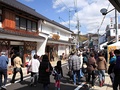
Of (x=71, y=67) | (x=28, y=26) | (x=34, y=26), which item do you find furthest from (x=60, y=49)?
(x=71, y=67)

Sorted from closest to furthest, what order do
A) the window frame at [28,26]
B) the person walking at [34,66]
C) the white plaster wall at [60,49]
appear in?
1. the person walking at [34,66]
2. the window frame at [28,26]
3. the white plaster wall at [60,49]

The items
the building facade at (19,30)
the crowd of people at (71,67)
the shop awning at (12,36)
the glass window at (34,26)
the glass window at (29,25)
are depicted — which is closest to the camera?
the crowd of people at (71,67)

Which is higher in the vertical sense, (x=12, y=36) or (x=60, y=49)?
(x=12, y=36)

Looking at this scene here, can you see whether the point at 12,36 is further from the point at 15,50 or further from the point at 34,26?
the point at 34,26

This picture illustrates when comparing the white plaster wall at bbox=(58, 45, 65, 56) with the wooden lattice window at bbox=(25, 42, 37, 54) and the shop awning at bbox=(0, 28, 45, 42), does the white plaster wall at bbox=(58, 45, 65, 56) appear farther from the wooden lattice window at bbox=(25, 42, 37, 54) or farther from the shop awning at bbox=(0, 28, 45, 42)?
the shop awning at bbox=(0, 28, 45, 42)

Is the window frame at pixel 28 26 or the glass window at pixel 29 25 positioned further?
the glass window at pixel 29 25

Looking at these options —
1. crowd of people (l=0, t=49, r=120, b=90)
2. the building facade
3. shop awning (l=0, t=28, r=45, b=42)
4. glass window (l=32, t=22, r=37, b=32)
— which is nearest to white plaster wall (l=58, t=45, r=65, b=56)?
the building facade

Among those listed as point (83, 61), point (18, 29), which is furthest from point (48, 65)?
point (18, 29)

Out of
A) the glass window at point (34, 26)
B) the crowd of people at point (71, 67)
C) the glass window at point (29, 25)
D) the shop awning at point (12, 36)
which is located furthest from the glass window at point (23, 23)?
the crowd of people at point (71, 67)

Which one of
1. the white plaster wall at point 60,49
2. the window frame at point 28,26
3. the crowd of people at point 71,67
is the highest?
the window frame at point 28,26

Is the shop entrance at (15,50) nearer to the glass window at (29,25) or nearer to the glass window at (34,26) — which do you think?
the glass window at (29,25)

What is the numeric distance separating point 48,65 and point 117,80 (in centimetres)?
253

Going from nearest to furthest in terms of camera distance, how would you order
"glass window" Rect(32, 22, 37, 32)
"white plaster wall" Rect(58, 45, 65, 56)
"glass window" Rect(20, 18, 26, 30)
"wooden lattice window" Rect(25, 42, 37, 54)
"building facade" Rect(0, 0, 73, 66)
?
"building facade" Rect(0, 0, 73, 66) → "glass window" Rect(20, 18, 26, 30) → "wooden lattice window" Rect(25, 42, 37, 54) → "glass window" Rect(32, 22, 37, 32) → "white plaster wall" Rect(58, 45, 65, 56)

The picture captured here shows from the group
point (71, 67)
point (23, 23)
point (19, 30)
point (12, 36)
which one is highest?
point (23, 23)
